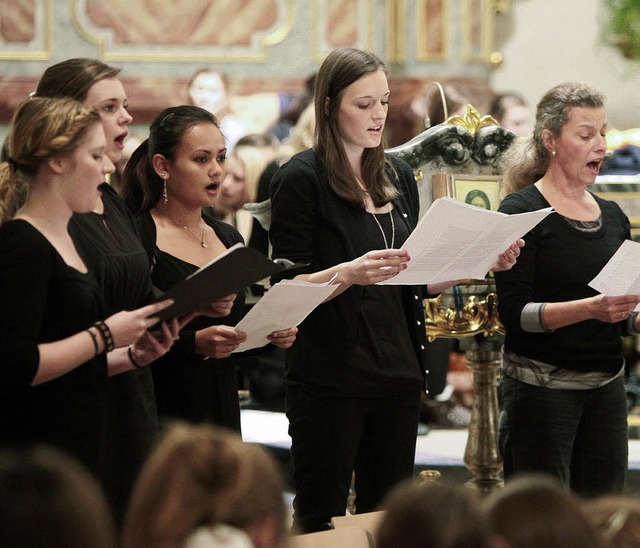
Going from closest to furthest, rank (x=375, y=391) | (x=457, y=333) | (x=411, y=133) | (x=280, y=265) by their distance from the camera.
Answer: (x=280, y=265) → (x=375, y=391) → (x=457, y=333) → (x=411, y=133)

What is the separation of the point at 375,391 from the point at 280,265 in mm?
626

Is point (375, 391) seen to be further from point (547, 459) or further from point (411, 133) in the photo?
point (411, 133)

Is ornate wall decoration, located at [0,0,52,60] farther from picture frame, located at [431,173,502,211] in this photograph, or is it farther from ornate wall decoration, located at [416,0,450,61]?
picture frame, located at [431,173,502,211]

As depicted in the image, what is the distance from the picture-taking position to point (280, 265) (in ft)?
8.82

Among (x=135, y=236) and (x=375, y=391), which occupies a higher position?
(x=135, y=236)

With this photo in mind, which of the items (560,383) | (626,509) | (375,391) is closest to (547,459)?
(560,383)

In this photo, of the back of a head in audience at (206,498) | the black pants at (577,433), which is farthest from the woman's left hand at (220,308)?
the back of a head in audience at (206,498)

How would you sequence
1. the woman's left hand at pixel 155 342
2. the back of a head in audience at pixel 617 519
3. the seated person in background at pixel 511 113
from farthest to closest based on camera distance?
the seated person in background at pixel 511 113, the woman's left hand at pixel 155 342, the back of a head in audience at pixel 617 519

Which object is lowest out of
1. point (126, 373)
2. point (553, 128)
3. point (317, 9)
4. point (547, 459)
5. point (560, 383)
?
point (547, 459)

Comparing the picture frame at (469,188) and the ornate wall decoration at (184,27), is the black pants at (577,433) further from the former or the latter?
the ornate wall decoration at (184,27)

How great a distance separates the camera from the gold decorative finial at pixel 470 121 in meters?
4.24

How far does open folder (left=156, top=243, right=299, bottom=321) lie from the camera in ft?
8.32

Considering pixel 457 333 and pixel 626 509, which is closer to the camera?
pixel 626 509

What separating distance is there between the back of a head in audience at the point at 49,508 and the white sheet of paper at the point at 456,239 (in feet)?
5.20
